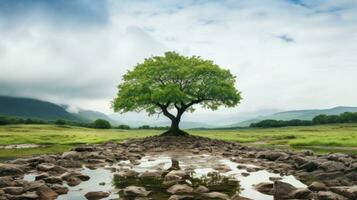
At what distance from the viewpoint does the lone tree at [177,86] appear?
73.2 metres

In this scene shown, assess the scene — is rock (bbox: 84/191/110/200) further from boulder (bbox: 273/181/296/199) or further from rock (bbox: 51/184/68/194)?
boulder (bbox: 273/181/296/199)

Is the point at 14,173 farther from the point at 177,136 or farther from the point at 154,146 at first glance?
the point at 177,136

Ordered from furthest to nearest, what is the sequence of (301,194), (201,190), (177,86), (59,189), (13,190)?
(177,86), (59,189), (201,190), (13,190), (301,194)

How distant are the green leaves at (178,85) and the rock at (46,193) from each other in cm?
4933

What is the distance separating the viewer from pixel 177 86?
71.8 m

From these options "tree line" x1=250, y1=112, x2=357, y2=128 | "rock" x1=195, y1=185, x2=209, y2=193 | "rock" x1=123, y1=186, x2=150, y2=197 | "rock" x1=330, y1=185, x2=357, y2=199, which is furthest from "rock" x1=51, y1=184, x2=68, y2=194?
"tree line" x1=250, y1=112, x2=357, y2=128

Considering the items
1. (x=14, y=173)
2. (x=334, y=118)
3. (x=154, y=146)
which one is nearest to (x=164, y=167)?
(x=14, y=173)

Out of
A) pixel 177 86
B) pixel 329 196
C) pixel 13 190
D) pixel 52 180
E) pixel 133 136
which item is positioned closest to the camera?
pixel 329 196

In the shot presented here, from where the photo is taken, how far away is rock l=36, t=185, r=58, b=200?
20.8m

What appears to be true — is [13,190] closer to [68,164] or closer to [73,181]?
[73,181]

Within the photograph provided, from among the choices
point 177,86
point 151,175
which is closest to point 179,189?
point 151,175

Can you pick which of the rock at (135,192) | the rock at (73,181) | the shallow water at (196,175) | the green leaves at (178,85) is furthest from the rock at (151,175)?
the green leaves at (178,85)

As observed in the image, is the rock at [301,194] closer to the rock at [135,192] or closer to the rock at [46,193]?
the rock at [135,192]

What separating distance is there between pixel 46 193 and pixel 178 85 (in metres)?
54.3
